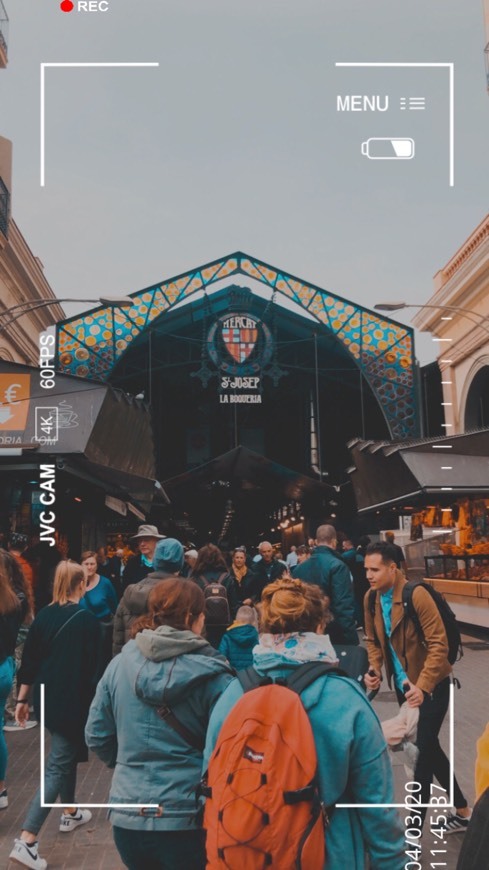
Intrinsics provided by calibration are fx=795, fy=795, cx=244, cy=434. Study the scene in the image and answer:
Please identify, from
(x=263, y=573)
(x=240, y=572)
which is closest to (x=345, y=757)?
(x=263, y=573)

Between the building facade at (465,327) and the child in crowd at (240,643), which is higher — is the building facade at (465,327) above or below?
above

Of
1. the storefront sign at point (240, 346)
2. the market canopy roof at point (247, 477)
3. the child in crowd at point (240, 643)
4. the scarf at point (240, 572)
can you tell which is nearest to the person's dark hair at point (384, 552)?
the child in crowd at point (240, 643)

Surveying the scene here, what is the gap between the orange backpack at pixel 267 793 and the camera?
2.00 metres

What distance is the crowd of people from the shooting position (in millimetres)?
2043

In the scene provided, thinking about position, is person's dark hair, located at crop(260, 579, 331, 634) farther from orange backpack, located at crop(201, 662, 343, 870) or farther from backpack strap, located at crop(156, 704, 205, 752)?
backpack strap, located at crop(156, 704, 205, 752)

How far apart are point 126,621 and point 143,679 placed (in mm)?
3070

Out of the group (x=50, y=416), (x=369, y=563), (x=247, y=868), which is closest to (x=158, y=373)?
(x=50, y=416)

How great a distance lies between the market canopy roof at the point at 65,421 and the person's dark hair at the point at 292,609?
6362 millimetres

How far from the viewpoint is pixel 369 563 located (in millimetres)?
4535

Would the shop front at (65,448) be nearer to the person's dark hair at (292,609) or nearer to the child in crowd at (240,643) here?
the child in crowd at (240,643)

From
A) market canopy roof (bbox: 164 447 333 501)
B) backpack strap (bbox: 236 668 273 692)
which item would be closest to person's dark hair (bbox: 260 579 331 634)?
backpack strap (bbox: 236 668 273 692)

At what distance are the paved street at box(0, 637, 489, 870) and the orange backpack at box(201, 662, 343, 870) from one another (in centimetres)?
278

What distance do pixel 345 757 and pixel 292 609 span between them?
478 millimetres

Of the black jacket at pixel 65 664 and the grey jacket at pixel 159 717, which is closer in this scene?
the grey jacket at pixel 159 717
